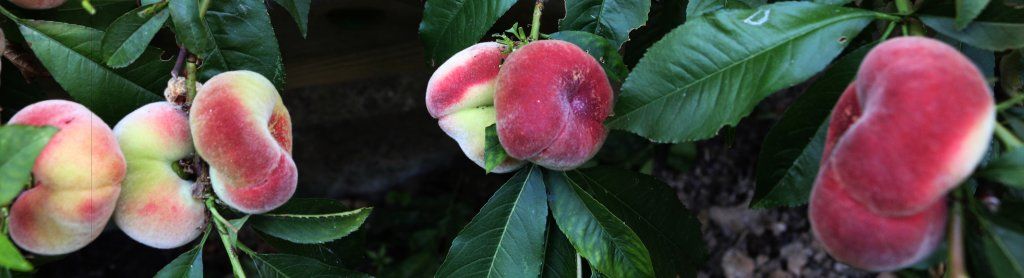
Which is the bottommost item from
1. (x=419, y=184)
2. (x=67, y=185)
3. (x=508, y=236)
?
(x=419, y=184)

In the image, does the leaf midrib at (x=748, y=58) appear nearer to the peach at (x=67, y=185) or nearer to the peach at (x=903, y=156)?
the peach at (x=903, y=156)

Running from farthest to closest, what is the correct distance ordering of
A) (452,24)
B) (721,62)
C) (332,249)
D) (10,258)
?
1. (332,249)
2. (452,24)
3. (721,62)
4. (10,258)

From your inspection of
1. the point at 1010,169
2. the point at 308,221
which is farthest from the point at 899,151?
the point at 308,221

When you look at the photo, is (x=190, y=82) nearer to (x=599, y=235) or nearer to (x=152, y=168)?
(x=152, y=168)

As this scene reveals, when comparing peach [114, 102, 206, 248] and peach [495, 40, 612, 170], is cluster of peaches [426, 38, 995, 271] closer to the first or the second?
peach [495, 40, 612, 170]

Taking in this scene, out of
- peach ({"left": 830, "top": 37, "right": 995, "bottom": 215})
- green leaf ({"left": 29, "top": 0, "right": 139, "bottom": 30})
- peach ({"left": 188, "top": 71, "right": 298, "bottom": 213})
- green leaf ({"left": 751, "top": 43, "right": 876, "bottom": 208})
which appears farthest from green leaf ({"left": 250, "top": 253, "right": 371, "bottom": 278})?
peach ({"left": 830, "top": 37, "right": 995, "bottom": 215})

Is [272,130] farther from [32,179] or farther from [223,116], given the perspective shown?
[32,179]
